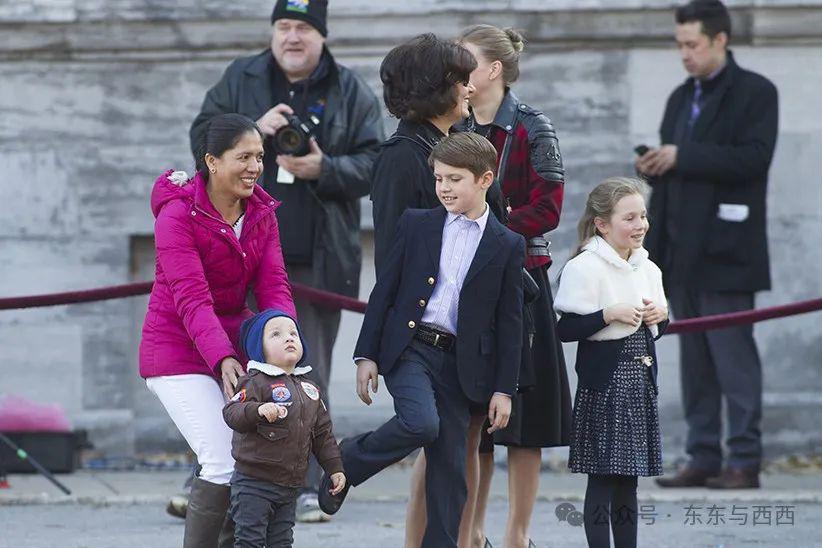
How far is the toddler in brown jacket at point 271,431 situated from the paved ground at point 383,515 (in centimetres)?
151

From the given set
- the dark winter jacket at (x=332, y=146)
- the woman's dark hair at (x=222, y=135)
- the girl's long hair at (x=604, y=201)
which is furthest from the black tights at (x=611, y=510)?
the dark winter jacket at (x=332, y=146)

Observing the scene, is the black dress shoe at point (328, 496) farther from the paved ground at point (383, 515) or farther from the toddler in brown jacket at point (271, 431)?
the paved ground at point (383, 515)

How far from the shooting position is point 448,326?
20.6ft

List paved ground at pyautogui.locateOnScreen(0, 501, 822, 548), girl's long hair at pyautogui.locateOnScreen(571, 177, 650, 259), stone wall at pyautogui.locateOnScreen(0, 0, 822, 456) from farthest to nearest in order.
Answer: stone wall at pyautogui.locateOnScreen(0, 0, 822, 456) < paved ground at pyautogui.locateOnScreen(0, 501, 822, 548) < girl's long hair at pyautogui.locateOnScreen(571, 177, 650, 259)

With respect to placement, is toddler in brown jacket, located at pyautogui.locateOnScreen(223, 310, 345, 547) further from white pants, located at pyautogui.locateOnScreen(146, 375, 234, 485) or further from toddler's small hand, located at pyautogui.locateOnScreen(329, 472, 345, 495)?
white pants, located at pyautogui.locateOnScreen(146, 375, 234, 485)

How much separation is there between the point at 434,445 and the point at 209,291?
92cm

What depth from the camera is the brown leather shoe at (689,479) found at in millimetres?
9430

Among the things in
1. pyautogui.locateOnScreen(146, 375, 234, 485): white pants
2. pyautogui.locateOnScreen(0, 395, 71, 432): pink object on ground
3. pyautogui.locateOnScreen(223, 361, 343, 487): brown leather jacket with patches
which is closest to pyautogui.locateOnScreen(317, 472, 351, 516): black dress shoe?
pyautogui.locateOnScreen(223, 361, 343, 487): brown leather jacket with patches

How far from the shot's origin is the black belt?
6281 millimetres

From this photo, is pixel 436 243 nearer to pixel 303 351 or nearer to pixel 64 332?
pixel 303 351

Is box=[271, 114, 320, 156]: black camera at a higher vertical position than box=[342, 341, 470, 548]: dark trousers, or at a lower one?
higher

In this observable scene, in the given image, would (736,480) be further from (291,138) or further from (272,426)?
(272,426)

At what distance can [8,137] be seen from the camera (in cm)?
1027

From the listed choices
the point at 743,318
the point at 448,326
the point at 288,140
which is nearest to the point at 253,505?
the point at 448,326
